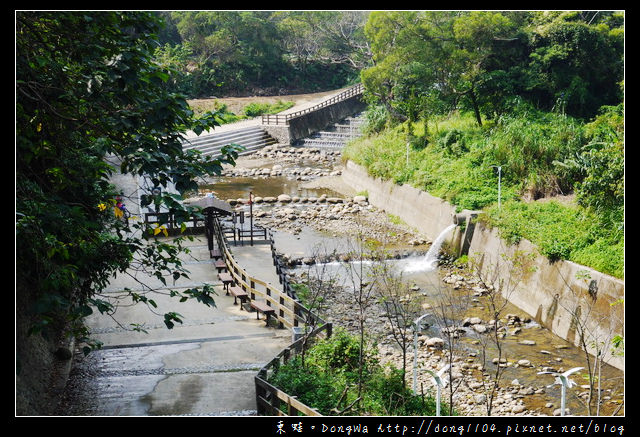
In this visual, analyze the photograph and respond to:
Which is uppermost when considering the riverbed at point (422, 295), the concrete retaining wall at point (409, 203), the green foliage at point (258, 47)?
the green foliage at point (258, 47)

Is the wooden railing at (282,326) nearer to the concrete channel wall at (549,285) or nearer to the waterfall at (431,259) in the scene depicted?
the concrete channel wall at (549,285)

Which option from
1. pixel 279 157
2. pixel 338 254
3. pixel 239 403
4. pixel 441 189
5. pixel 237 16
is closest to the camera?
pixel 239 403

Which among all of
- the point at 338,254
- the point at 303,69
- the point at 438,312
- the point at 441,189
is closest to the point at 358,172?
the point at 441,189

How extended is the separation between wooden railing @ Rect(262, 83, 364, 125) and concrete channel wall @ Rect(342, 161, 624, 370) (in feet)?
69.1

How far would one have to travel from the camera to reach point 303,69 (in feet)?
173

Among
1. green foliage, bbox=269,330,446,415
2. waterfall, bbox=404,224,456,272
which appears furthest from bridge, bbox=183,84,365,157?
green foliage, bbox=269,330,446,415

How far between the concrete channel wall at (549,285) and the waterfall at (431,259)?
11.1 inches

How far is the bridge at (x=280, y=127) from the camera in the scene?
128ft

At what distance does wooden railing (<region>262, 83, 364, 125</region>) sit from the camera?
42281 millimetres

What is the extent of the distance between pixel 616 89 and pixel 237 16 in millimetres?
28712

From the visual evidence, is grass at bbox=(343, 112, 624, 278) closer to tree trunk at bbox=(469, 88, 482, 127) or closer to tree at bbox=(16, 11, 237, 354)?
tree trunk at bbox=(469, 88, 482, 127)

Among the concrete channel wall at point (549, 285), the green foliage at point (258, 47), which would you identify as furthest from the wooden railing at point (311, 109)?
the concrete channel wall at point (549, 285)

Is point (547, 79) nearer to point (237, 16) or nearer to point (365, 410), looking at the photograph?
point (365, 410)

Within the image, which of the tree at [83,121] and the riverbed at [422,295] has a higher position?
the tree at [83,121]
